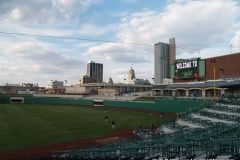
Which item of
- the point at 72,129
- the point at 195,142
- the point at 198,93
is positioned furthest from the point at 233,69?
the point at 195,142

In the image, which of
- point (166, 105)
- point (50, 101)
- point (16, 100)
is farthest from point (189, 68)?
point (16, 100)

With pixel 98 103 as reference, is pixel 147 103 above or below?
above

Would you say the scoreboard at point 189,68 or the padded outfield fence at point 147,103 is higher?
the scoreboard at point 189,68

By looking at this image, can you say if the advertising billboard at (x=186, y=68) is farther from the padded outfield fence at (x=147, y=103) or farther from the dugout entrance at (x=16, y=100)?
the dugout entrance at (x=16, y=100)

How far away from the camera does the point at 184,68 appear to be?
88312 millimetres

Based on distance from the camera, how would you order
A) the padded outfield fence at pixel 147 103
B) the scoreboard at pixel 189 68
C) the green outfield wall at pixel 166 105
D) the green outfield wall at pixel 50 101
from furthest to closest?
the green outfield wall at pixel 50 101
the scoreboard at pixel 189 68
the padded outfield fence at pixel 147 103
the green outfield wall at pixel 166 105

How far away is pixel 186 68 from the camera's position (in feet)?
A: 288

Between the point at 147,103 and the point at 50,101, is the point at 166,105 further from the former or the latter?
the point at 50,101

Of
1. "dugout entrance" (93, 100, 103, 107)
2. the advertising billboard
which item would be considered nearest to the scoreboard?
the advertising billboard

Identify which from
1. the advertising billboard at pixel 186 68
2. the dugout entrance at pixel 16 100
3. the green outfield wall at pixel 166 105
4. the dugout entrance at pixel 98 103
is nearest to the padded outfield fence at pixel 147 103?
the green outfield wall at pixel 166 105

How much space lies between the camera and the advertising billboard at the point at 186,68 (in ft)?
281

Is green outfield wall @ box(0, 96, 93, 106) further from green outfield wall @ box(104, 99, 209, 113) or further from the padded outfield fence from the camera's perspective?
green outfield wall @ box(104, 99, 209, 113)

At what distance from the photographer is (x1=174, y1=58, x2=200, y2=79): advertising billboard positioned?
8561 centimetres

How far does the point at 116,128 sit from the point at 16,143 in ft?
49.9
